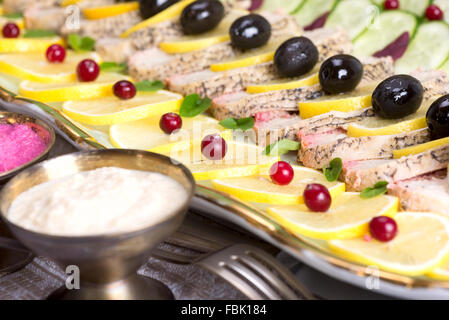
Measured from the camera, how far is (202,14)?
15.7 ft

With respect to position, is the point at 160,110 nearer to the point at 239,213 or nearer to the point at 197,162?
the point at 197,162

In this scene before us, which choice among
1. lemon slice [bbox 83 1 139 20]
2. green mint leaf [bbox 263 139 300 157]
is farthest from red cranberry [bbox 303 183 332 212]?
lemon slice [bbox 83 1 139 20]

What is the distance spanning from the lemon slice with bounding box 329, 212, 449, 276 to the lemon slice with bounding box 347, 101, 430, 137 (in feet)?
2.30

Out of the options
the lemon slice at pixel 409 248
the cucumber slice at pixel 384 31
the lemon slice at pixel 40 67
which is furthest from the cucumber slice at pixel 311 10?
the lemon slice at pixel 409 248

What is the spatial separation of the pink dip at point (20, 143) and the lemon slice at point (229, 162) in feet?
2.59

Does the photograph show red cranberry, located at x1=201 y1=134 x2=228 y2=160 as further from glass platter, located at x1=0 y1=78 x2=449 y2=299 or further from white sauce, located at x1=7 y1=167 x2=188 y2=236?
white sauce, located at x1=7 y1=167 x2=188 y2=236

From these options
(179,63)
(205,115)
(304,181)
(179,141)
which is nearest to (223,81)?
(205,115)

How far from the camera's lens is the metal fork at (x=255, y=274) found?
106 inches

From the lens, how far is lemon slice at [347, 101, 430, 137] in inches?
136

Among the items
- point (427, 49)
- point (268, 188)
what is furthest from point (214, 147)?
point (427, 49)

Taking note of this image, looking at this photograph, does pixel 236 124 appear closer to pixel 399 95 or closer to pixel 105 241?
pixel 399 95

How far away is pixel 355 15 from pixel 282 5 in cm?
76

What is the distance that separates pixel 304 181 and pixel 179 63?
187 cm
